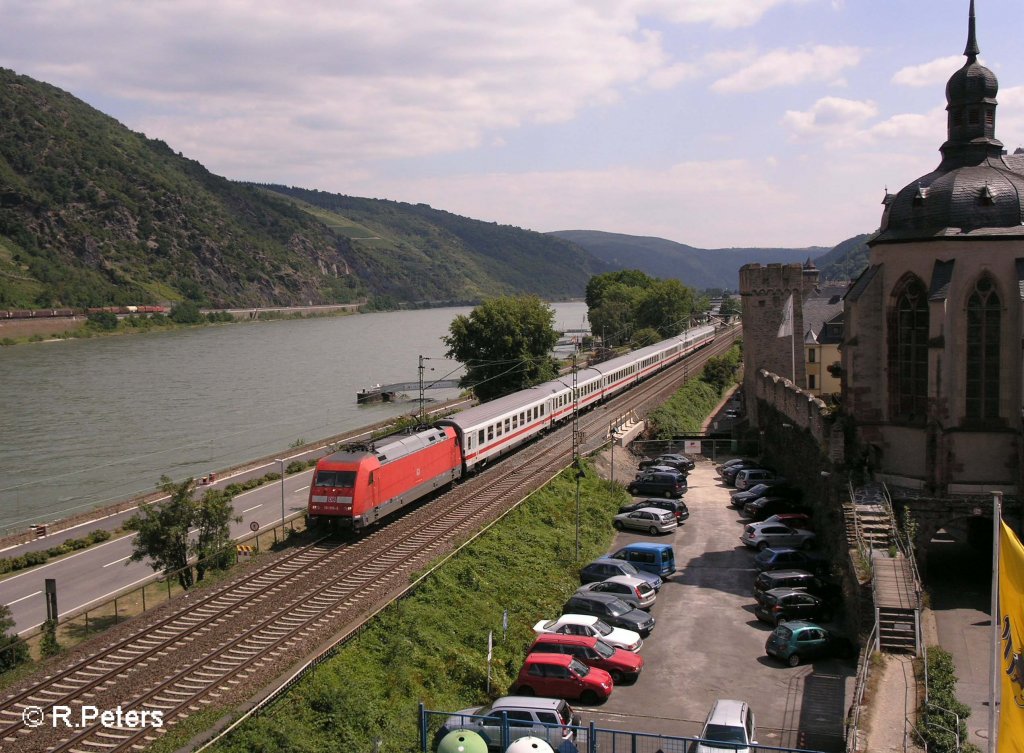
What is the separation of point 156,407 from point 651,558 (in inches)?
2040

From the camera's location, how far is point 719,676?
65.8ft

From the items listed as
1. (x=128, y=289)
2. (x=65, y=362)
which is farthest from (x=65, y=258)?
(x=65, y=362)

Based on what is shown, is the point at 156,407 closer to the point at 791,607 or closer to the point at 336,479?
the point at 336,479

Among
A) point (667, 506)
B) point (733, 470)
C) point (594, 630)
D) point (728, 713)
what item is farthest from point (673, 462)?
point (728, 713)

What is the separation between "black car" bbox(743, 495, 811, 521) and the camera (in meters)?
33.6

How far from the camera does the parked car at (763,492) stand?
35.7 metres

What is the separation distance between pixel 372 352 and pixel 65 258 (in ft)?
283

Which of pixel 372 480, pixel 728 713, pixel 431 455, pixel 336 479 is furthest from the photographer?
pixel 431 455

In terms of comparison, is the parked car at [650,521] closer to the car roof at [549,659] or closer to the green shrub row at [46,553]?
the car roof at [549,659]

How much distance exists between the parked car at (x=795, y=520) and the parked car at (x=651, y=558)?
5552mm

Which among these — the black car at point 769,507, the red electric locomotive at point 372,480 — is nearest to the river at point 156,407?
the red electric locomotive at point 372,480

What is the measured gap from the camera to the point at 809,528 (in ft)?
104

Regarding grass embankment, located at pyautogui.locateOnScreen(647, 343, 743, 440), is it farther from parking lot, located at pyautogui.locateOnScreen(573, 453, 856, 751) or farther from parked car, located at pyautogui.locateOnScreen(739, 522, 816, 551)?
parking lot, located at pyautogui.locateOnScreen(573, 453, 856, 751)

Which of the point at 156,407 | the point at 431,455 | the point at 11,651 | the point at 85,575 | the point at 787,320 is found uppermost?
the point at 787,320
